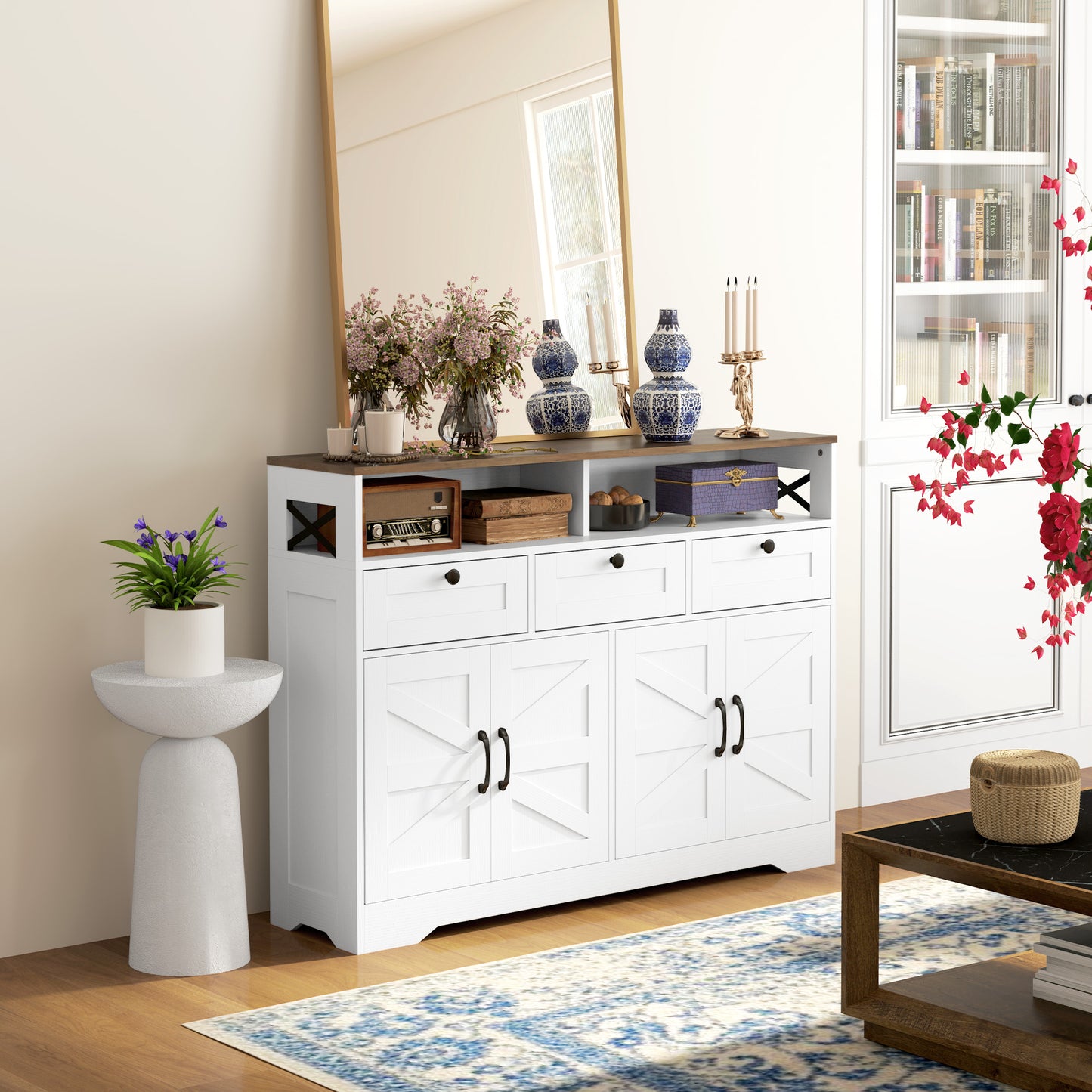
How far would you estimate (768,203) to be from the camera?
4582 mm

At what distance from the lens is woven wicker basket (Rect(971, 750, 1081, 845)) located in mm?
2820

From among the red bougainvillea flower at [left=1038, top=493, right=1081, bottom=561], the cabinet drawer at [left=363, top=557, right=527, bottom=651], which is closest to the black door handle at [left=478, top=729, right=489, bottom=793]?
the cabinet drawer at [left=363, top=557, right=527, bottom=651]

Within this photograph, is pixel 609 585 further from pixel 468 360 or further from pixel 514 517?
pixel 468 360

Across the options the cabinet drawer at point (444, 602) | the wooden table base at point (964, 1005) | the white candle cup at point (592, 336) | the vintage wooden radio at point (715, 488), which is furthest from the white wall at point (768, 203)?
the wooden table base at point (964, 1005)

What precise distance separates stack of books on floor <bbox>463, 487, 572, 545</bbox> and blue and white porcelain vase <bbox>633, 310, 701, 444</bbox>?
0.36m

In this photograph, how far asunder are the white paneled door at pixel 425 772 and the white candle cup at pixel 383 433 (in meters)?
0.48

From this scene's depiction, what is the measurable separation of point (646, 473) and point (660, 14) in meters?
1.22

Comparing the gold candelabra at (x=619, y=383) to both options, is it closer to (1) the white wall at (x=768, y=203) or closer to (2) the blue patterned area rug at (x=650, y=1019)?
(1) the white wall at (x=768, y=203)

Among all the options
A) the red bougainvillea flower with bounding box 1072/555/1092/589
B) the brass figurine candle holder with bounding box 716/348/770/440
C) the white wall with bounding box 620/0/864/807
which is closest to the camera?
the red bougainvillea flower with bounding box 1072/555/1092/589

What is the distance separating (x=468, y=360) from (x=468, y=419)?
150mm

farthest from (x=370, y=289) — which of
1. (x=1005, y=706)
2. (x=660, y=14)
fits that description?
(x=1005, y=706)

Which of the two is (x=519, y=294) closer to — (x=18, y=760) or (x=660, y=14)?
(x=660, y=14)

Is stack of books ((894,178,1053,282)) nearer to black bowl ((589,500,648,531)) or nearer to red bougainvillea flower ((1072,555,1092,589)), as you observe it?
black bowl ((589,500,648,531))

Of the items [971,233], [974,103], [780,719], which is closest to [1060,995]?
[780,719]
